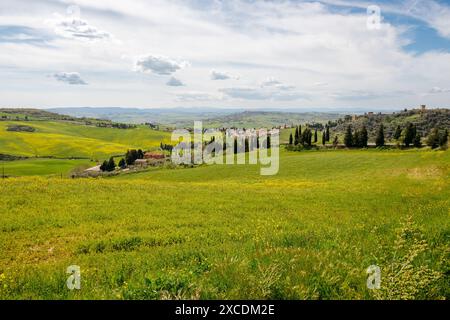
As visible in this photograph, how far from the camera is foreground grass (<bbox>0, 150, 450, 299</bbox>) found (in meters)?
6.42

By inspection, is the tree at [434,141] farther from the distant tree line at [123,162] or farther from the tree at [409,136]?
the distant tree line at [123,162]

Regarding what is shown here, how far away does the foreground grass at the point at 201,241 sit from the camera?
21.1 feet

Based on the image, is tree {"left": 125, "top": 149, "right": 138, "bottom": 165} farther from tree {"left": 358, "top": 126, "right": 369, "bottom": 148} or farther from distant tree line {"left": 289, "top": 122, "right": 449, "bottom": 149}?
tree {"left": 358, "top": 126, "right": 369, "bottom": 148}

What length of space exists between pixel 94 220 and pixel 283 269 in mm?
12249

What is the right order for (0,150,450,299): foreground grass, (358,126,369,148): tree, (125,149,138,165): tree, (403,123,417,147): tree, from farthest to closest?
(125,149,138,165): tree → (358,126,369,148): tree → (403,123,417,147): tree → (0,150,450,299): foreground grass

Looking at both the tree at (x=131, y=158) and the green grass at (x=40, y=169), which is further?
the tree at (x=131, y=158)

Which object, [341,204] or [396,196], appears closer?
[341,204]

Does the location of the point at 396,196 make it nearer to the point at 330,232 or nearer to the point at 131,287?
the point at 330,232

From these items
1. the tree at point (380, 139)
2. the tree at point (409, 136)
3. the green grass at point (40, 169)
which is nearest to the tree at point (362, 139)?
the tree at point (380, 139)

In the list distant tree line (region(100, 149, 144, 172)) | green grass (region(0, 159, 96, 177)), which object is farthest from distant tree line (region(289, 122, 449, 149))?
green grass (region(0, 159, 96, 177))

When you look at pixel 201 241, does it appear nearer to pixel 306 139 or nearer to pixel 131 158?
pixel 306 139

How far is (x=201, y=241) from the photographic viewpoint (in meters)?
12.5
